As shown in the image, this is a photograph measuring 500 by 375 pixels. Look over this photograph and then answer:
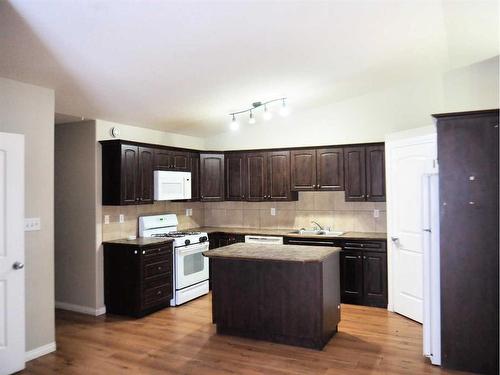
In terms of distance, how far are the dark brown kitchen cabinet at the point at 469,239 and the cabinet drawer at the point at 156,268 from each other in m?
3.21

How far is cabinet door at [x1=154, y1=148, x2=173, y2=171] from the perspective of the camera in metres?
5.62

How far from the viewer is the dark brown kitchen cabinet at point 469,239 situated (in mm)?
3307

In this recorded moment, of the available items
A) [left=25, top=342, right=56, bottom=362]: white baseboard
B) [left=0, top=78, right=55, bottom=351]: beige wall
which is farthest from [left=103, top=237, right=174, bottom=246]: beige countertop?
Result: [left=25, top=342, right=56, bottom=362]: white baseboard

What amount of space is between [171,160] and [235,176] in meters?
1.15

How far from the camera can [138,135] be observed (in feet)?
19.1

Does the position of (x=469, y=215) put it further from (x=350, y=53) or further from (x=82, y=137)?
(x=82, y=137)

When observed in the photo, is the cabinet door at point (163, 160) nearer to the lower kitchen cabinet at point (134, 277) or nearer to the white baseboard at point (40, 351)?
the lower kitchen cabinet at point (134, 277)

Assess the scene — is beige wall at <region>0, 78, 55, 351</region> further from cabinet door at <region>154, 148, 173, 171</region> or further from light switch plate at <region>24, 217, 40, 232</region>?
cabinet door at <region>154, 148, 173, 171</region>

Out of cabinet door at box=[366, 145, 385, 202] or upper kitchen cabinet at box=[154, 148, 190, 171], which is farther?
upper kitchen cabinet at box=[154, 148, 190, 171]

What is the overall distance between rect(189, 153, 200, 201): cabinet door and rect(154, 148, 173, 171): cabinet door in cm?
51

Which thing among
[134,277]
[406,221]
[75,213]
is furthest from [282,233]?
[75,213]

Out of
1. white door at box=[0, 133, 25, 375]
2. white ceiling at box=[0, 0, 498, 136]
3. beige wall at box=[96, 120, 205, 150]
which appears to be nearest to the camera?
white ceiling at box=[0, 0, 498, 136]

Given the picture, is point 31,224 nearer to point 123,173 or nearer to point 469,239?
point 123,173

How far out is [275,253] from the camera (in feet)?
13.7
